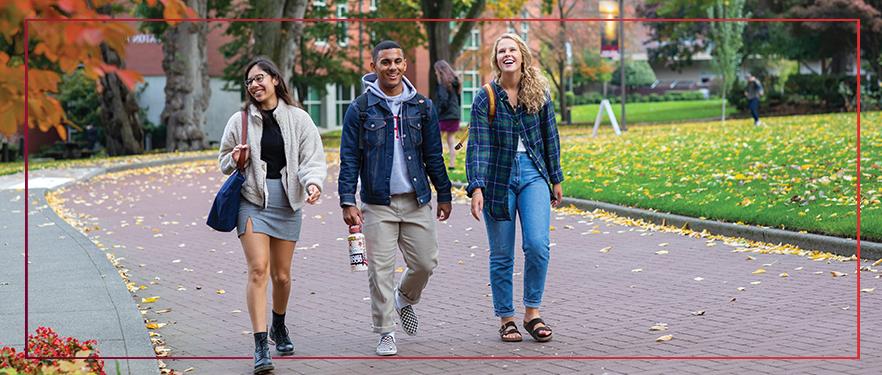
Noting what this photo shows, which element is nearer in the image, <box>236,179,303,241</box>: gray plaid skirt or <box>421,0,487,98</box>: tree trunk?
<box>236,179,303,241</box>: gray plaid skirt

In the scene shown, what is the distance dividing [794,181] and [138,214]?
8342mm

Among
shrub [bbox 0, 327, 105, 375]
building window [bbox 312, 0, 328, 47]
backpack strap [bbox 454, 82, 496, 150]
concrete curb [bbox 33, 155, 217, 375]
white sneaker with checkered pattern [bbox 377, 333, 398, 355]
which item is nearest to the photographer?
shrub [bbox 0, 327, 105, 375]

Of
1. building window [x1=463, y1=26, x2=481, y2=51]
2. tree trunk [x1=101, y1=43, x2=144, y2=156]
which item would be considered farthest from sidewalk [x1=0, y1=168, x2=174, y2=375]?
building window [x1=463, y1=26, x2=481, y2=51]

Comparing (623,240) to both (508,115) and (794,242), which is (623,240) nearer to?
(794,242)

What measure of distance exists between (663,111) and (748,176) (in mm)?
40282

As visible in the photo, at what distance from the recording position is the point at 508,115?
6.99m

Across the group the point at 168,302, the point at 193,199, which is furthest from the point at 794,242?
the point at 193,199

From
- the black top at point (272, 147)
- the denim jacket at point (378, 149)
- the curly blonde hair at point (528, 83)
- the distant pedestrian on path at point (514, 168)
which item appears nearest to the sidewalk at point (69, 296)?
the black top at point (272, 147)

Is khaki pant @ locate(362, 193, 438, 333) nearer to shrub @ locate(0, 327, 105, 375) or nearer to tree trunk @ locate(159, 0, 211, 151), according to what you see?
shrub @ locate(0, 327, 105, 375)

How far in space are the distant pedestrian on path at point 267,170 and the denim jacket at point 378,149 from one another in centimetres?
22

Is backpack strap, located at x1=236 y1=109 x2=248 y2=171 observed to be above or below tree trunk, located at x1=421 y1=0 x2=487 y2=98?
below

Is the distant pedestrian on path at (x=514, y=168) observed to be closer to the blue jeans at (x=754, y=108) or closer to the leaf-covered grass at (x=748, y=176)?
the leaf-covered grass at (x=748, y=176)

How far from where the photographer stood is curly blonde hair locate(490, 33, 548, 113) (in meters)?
6.97

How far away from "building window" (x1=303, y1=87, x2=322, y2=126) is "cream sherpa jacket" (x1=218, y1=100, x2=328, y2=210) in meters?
37.8
